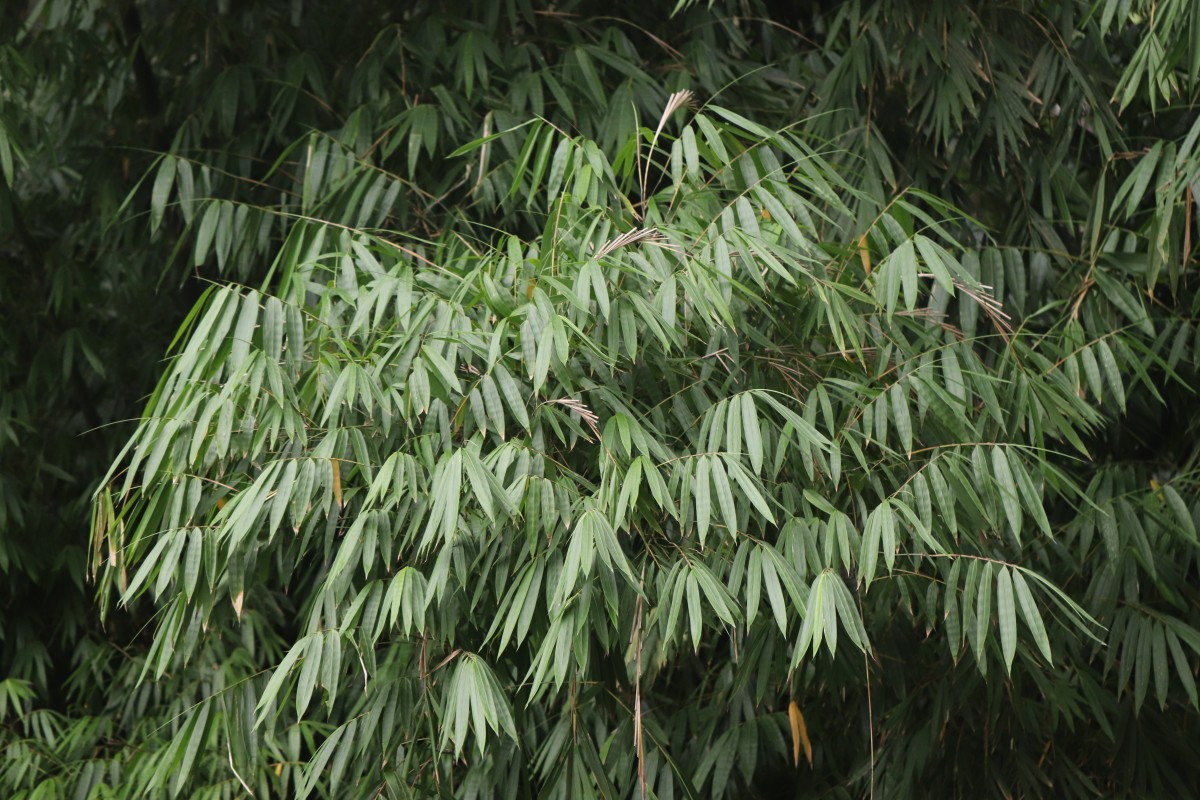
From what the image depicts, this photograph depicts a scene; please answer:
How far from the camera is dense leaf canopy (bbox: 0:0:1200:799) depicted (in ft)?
5.16

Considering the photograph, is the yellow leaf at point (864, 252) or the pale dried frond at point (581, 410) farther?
the yellow leaf at point (864, 252)

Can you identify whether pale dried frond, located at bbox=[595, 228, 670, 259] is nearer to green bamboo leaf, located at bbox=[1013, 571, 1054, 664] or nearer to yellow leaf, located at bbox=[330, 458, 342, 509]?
yellow leaf, located at bbox=[330, 458, 342, 509]

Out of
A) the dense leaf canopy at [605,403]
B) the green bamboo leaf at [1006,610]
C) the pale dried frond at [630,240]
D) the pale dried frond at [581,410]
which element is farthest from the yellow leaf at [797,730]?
the pale dried frond at [630,240]

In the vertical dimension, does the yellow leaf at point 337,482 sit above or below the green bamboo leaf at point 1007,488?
above

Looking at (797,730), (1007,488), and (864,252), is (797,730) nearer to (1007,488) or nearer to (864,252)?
(1007,488)

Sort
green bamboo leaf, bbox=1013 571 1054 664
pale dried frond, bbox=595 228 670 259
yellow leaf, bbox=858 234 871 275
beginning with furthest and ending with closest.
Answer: yellow leaf, bbox=858 234 871 275 < pale dried frond, bbox=595 228 670 259 < green bamboo leaf, bbox=1013 571 1054 664

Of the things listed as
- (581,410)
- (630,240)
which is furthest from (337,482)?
(630,240)

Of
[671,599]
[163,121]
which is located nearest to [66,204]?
[163,121]

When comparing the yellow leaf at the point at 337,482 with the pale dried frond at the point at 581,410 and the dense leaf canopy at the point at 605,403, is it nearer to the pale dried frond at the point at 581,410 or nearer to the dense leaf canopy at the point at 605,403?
the dense leaf canopy at the point at 605,403

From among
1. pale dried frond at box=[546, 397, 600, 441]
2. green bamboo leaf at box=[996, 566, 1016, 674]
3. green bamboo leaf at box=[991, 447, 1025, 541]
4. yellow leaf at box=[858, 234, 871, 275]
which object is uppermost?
yellow leaf at box=[858, 234, 871, 275]

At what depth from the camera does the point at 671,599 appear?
1.54m

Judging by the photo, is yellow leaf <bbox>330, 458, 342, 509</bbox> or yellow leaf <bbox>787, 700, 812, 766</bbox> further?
yellow leaf <bbox>787, 700, 812, 766</bbox>

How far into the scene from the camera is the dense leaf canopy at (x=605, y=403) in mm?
1571

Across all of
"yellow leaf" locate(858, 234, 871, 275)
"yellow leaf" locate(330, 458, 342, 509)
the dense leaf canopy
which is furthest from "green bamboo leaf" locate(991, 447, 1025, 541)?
"yellow leaf" locate(330, 458, 342, 509)
